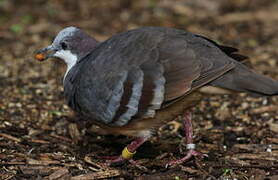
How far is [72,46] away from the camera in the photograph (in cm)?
493

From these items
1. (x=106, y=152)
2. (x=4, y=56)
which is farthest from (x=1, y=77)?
(x=106, y=152)

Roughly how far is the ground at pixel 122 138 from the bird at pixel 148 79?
30 centimetres

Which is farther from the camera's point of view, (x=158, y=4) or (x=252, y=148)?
(x=158, y=4)

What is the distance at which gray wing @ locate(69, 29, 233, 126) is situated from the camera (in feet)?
13.9

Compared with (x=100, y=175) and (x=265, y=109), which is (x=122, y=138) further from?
(x=265, y=109)

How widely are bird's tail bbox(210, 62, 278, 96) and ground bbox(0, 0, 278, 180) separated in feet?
0.76

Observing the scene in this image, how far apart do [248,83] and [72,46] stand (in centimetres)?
167

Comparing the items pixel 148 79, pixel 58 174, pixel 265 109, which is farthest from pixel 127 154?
pixel 265 109

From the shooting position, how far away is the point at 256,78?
4344 mm

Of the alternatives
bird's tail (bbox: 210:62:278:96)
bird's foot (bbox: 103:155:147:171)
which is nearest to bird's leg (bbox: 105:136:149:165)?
bird's foot (bbox: 103:155:147:171)

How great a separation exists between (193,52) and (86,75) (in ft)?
3.01

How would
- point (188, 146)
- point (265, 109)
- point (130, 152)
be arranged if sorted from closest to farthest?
point (130, 152), point (188, 146), point (265, 109)

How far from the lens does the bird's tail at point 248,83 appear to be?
4281 millimetres

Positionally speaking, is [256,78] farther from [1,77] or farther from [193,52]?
[1,77]
